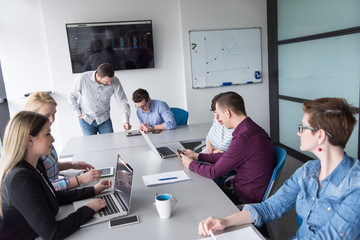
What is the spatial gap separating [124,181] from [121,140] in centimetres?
156

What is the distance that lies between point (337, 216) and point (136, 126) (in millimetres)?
4069

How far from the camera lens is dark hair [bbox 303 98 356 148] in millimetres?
1303

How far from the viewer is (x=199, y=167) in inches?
80.5

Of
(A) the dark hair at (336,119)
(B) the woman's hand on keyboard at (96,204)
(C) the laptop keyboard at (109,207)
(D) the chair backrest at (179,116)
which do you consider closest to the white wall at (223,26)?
(D) the chair backrest at (179,116)

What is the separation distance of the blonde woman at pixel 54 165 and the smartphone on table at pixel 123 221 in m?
0.59

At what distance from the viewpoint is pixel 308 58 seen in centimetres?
412

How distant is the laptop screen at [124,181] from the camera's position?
158 cm

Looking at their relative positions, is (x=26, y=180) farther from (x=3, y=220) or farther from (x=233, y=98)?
(x=233, y=98)

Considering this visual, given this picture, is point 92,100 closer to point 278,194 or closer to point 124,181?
point 124,181

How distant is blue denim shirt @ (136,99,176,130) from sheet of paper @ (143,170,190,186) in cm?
141

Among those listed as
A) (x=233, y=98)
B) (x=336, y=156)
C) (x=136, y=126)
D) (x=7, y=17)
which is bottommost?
(x=136, y=126)

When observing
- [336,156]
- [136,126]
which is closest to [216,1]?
[136,126]

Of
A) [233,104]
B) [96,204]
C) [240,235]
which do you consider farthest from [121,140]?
[240,235]

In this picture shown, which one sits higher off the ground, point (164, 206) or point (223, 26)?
point (223, 26)
